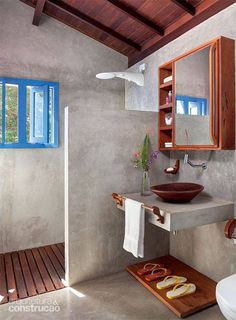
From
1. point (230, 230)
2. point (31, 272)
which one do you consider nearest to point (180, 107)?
point (230, 230)

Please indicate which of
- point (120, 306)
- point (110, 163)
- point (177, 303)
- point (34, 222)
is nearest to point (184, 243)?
point (177, 303)

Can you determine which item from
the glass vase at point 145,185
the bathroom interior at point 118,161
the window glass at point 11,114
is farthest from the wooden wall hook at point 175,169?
the window glass at point 11,114

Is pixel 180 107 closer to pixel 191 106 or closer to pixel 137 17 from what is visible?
pixel 191 106

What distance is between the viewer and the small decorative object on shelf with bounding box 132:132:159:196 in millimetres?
2679

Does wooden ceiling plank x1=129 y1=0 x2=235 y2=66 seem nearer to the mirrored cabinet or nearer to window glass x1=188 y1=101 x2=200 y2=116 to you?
the mirrored cabinet

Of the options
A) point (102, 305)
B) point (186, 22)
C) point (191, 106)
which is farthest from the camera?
point (186, 22)

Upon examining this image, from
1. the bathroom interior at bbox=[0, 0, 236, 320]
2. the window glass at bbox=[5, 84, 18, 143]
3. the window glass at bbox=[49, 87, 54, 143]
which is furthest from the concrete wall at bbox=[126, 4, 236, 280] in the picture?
the window glass at bbox=[5, 84, 18, 143]

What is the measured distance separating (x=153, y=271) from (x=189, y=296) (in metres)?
0.50

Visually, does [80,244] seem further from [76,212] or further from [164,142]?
[164,142]

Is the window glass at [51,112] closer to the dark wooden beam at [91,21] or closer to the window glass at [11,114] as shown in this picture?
the window glass at [11,114]

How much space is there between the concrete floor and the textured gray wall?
0.69 feet

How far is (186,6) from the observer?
257 cm

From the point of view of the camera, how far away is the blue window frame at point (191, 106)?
235cm

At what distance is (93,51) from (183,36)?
149cm
